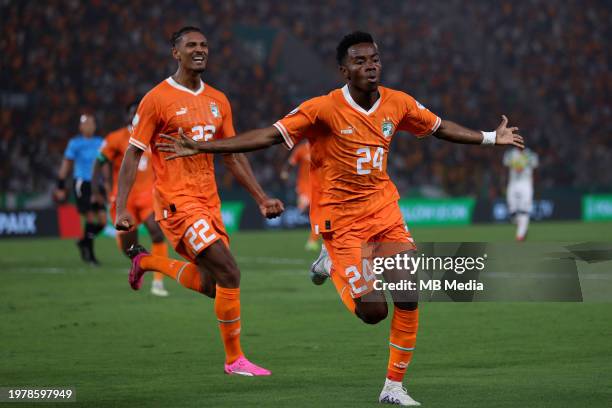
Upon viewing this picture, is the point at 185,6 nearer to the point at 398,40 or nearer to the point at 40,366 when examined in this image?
the point at 398,40

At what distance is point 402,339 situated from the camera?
→ 6.90 metres

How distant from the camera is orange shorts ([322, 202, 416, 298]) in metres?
7.14

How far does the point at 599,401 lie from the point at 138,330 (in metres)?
5.27

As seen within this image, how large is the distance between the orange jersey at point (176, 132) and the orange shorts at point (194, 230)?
0.20ft

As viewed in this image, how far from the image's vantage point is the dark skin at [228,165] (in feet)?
27.2

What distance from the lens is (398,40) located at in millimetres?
37031

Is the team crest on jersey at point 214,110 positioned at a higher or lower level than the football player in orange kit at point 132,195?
higher

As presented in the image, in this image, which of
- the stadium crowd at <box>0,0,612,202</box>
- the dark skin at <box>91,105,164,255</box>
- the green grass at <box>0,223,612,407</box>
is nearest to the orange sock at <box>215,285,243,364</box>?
the green grass at <box>0,223,612,407</box>

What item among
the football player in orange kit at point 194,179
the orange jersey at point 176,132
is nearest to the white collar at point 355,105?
the football player in orange kit at point 194,179

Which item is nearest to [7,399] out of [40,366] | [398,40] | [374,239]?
[40,366]

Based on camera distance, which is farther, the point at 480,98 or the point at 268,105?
the point at 480,98

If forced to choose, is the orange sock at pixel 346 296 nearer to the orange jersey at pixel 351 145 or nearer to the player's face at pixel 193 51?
the orange jersey at pixel 351 145

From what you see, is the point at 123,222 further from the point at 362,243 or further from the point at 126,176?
the point at 362,243

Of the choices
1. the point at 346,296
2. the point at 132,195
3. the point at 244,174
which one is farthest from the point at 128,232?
the point at 346,296
